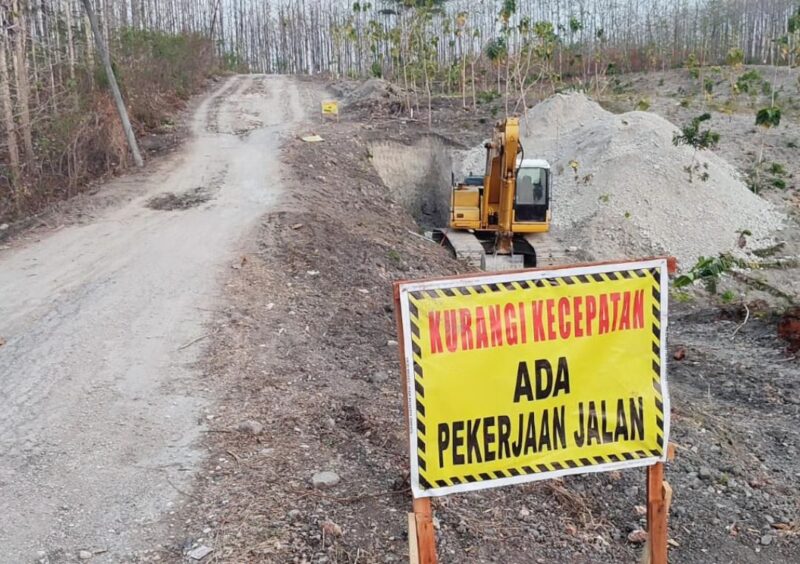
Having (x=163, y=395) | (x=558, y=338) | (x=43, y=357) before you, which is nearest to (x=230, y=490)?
(x=163, y=395)

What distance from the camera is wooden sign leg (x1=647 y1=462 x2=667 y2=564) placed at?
156 inches

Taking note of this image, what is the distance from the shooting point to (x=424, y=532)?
11.7 feet

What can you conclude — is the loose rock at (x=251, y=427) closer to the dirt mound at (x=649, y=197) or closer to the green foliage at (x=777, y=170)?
the dirt mound at (x=649, y=197)

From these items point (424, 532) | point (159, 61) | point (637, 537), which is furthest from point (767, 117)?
point (159, 61)

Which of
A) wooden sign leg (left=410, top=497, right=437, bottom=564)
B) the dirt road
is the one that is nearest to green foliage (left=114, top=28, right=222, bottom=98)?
the dirt road

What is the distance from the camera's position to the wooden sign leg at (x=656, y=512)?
13.0ft

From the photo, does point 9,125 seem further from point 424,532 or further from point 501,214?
point 424,532

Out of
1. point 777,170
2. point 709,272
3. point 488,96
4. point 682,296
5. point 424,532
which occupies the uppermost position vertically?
point 488,96

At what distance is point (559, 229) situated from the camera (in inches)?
776

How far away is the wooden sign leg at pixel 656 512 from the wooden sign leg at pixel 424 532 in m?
1.26

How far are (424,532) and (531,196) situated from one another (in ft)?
43.7

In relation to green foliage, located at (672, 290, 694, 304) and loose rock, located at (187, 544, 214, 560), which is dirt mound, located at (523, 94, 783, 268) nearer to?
green foliage, located at (672, 290, 694, 304)

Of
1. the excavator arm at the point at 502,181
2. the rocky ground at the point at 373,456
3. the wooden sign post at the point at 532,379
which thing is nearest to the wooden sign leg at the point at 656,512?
the wooden sign post at the point at 532,379

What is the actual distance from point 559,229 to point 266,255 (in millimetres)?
10972
